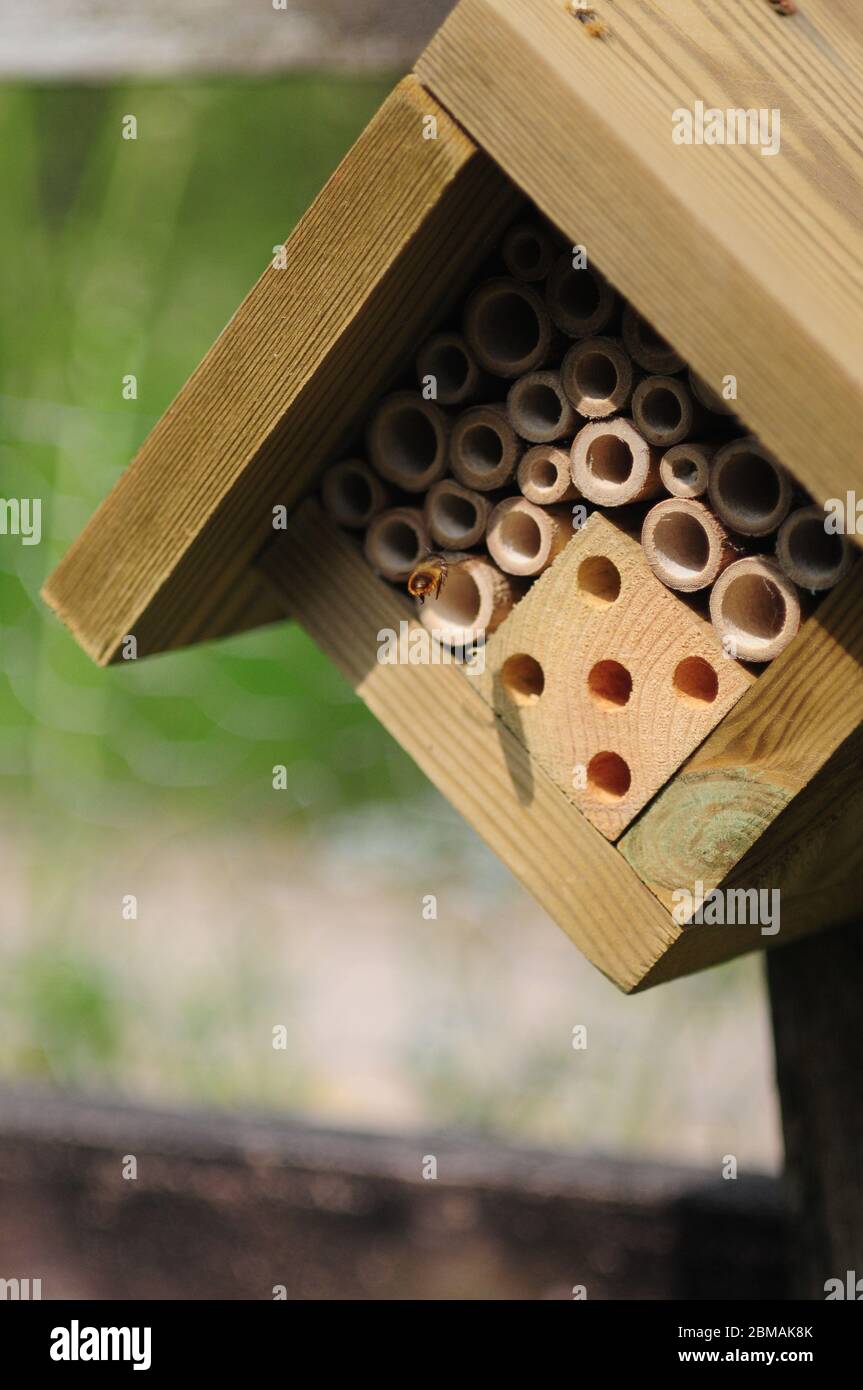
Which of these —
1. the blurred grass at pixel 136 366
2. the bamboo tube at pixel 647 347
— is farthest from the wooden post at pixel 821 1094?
the blurred grass at pixel 136 366

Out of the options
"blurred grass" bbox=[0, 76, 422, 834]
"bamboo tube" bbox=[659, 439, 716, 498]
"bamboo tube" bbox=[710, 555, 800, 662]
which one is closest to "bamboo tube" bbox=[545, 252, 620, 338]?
"bamboo tube" bbox=[659, 439, 716, 498]

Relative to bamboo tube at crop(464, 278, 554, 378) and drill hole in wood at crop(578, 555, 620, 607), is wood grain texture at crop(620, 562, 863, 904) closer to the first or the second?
drill hole in wood at crop(578, 555, 620, 607)

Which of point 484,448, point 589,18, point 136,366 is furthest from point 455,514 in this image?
point 136,366

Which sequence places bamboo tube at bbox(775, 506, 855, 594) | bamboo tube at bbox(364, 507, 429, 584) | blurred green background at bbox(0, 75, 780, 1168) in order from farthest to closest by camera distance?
blurred green background at bbox(0, 75, 780, 1168) → bamboo tube at bbox(364, 507, 429, 584) → bamboo tube at bbox(775, 506, 855, 594)

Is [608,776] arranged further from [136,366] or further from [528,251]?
[136,366]

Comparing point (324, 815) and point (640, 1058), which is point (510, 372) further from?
point (324, 815)

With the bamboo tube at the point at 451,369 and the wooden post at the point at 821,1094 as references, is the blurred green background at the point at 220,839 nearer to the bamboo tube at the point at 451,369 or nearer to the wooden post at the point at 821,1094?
the wooden post at the point at 821,1094

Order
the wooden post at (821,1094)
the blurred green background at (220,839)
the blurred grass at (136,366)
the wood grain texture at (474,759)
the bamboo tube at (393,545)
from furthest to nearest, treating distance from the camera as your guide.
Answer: the blurred grass at (136,366) → the blurred green background at (220,839) → the wooden post at (821,1094) → the bamboo tube at (393,545) → the wood grain texture at (474,759)
